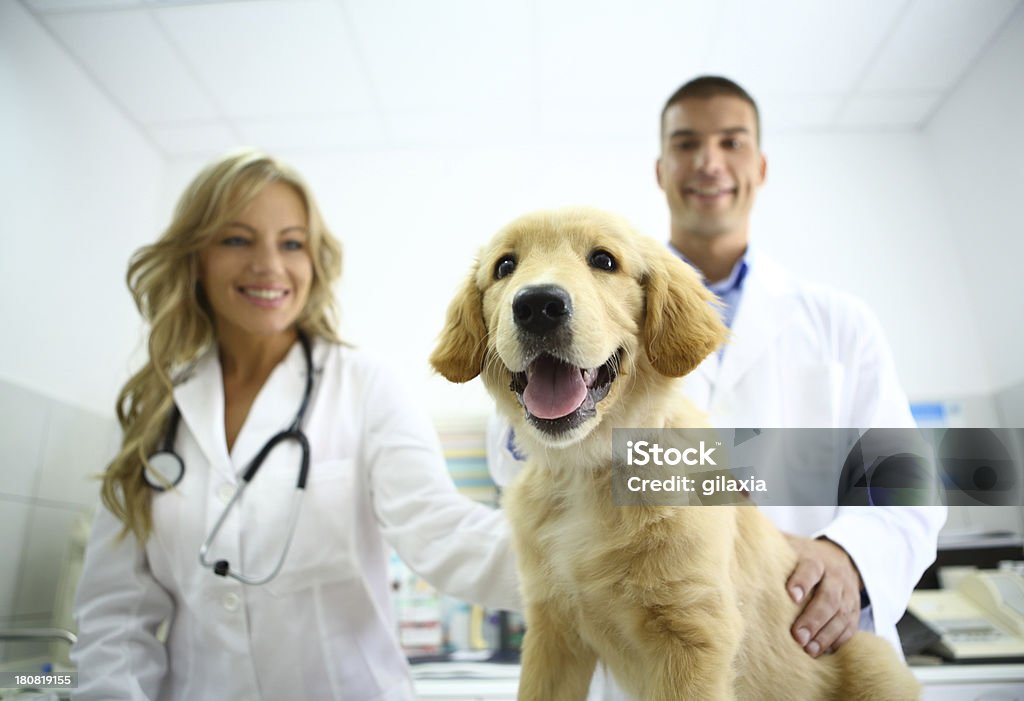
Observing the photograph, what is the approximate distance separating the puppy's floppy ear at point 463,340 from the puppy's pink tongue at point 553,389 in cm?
15

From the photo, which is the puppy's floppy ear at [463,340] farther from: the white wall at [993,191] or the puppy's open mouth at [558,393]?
the white wall at [993,191]

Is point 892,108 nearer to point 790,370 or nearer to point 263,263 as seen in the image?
point 790,370

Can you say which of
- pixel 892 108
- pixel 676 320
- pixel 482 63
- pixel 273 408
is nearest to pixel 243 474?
pixel 273 408

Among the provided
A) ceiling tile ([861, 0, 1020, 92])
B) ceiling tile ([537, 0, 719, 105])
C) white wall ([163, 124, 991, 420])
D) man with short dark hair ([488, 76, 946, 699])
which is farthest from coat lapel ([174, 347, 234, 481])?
ceiling tile ([861, 0, 1020, 92])

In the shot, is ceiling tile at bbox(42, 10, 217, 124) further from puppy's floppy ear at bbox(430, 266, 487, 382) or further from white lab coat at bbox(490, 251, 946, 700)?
white lab coat at bbox(490, 251, 946, 700)

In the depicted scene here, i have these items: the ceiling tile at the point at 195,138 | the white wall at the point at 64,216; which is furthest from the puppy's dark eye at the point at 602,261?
the ceiling tile at the point at 195,138

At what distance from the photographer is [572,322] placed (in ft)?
2.15

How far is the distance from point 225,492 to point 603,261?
86 cm

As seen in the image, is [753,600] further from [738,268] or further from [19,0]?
[19,0]

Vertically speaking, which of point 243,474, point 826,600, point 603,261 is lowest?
point 826,600

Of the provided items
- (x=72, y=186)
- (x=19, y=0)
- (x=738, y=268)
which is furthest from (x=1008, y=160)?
(x=72, y=186)

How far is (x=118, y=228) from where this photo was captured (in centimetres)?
204

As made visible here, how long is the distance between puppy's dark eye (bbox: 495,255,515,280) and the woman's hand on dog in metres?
0.57

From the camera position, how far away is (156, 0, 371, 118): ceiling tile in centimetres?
133
